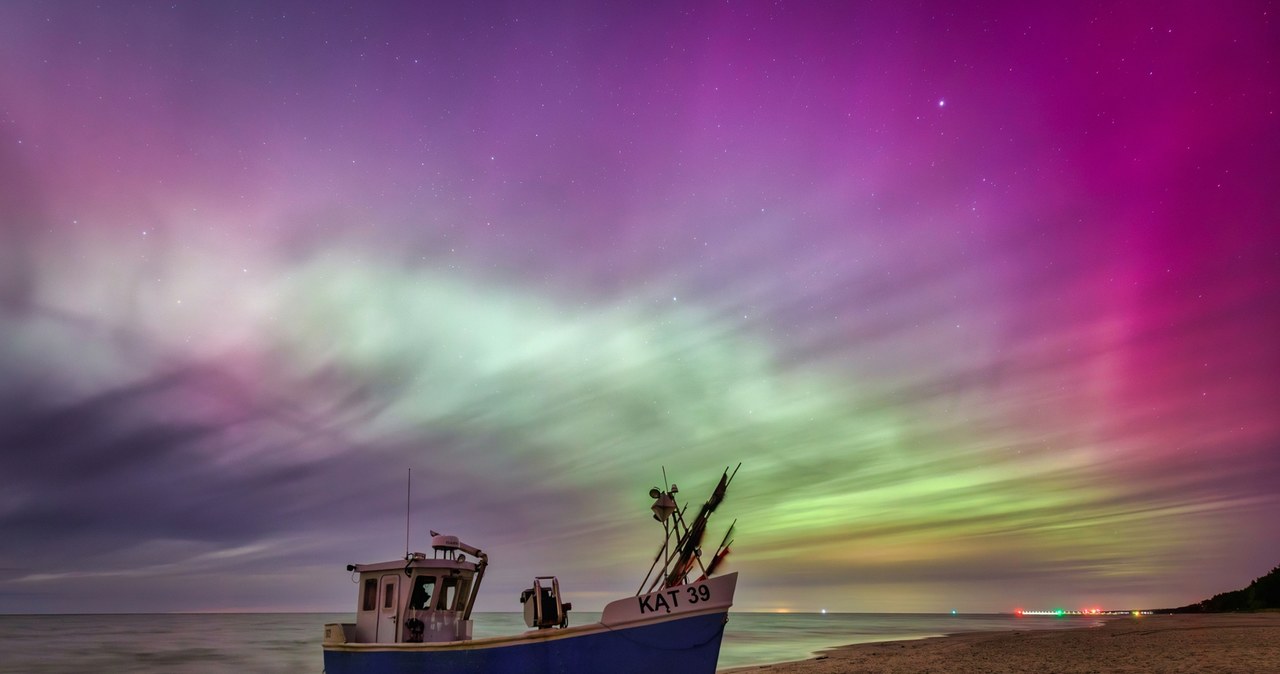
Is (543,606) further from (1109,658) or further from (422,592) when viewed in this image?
(1109,658)

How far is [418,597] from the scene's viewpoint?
20.5m

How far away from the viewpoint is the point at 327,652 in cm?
2095

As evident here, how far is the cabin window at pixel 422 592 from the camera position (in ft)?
66.8

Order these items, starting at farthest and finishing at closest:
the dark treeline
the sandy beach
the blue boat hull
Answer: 1. the dark treeline
2. the sandy beach
3. the blue boat hull

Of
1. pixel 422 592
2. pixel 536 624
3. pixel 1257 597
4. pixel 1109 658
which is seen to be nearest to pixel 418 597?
pixel 422 592

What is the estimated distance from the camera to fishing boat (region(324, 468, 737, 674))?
16.5 m

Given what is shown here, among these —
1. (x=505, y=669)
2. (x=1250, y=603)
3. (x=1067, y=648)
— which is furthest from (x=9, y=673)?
(x=1250, y=603)

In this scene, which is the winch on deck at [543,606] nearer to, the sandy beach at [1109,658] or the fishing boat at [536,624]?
the fishing boat at [536,624]

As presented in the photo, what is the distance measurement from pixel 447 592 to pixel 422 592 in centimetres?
68

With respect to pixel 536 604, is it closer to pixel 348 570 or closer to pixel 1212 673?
pixel 348 570

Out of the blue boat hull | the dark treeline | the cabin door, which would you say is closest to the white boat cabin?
the cabin door

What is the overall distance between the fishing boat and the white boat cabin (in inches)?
1.1

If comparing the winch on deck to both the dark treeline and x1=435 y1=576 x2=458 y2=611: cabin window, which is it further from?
the dark treeline

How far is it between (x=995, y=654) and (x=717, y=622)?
2807 centimetres
